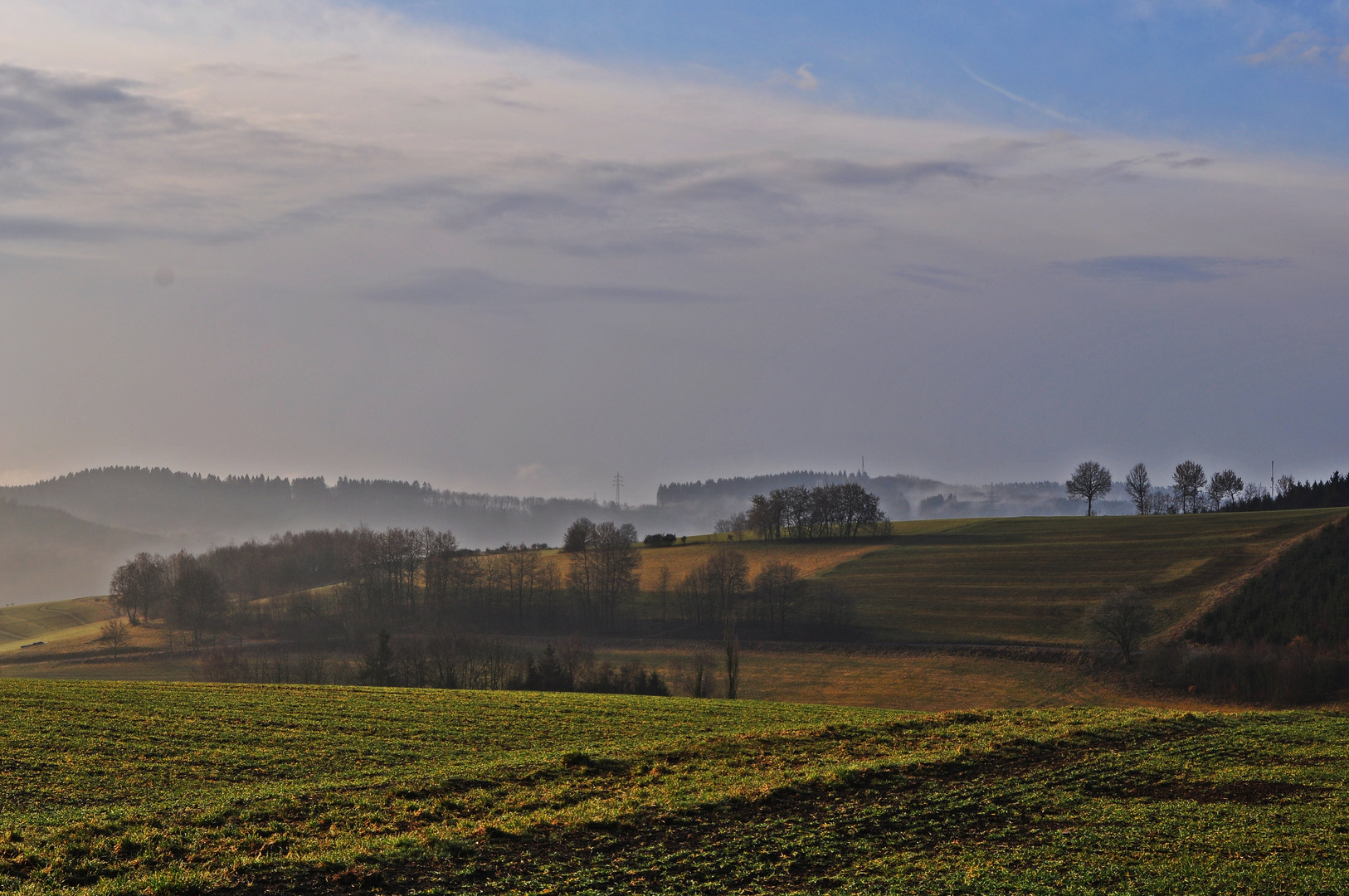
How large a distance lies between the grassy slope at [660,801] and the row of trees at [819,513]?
5271 inches

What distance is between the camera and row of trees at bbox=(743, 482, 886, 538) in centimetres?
17125

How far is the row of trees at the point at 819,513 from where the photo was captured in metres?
171

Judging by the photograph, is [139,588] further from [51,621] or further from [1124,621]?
[1124,621]

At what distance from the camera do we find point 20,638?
16462 centimetres

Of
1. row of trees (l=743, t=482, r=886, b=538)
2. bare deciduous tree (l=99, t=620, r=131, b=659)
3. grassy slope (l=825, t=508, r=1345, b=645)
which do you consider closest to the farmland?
grassy slope (l=825, t=508, r=1345, b=645)

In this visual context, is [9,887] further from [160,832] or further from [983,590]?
[983,590]

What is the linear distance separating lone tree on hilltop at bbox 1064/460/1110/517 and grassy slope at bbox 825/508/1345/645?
26810 millimetres

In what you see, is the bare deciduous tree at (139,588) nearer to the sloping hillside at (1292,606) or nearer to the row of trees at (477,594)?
the row of trees at (477,594)

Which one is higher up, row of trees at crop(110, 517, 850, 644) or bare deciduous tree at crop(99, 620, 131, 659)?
row of trees at crop(110, 517, 850, 644)

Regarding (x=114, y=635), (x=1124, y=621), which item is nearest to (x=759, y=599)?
(x=1124, y=621)

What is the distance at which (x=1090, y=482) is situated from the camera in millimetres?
182750

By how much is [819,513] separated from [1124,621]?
82.2 m

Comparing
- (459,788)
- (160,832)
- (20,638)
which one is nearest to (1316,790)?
(459,788)

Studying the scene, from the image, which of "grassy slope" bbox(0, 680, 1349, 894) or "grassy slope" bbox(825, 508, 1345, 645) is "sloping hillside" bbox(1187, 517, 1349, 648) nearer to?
"grassy slope" bbox(825, 508, 1345, 645)
